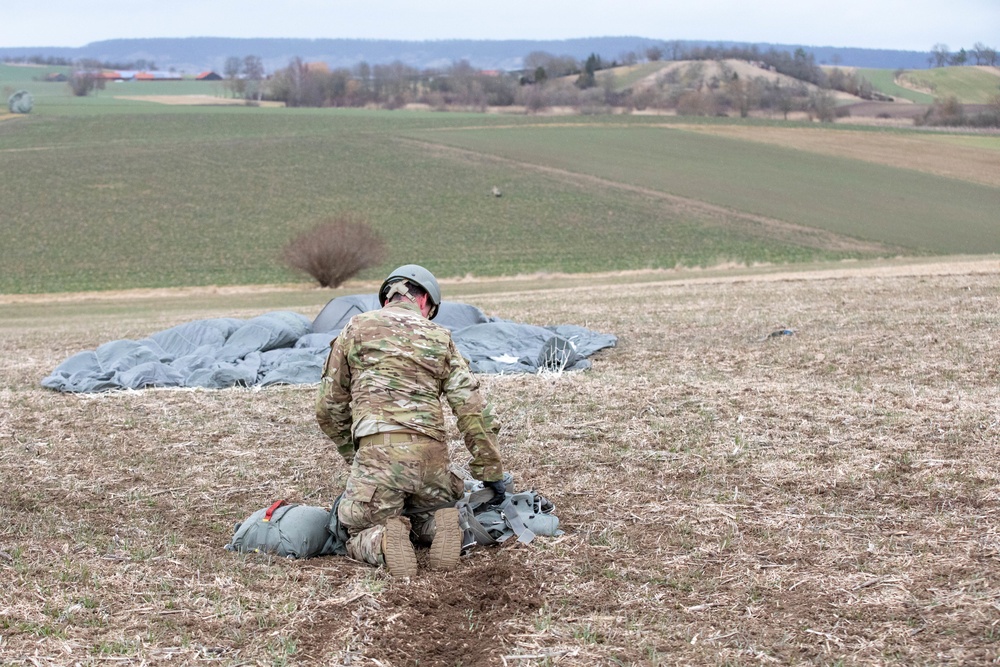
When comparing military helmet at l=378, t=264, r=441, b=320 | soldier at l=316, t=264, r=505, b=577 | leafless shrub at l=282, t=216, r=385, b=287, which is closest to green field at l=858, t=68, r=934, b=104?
leafless shrub at l=282, t=216, r=385, b=287

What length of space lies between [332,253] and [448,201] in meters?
21.8

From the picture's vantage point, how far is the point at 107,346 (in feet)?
40.4

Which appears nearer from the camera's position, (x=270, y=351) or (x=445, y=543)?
(x=445, y=543)

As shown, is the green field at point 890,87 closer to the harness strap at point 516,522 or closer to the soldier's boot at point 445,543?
the harness strap at point 516,522

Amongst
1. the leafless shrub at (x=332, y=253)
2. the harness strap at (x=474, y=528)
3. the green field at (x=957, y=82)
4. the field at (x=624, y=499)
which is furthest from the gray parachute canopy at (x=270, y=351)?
the green field at (x=957, y=82)

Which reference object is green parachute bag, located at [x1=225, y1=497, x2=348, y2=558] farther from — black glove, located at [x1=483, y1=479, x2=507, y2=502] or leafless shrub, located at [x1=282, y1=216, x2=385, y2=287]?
leafless shrub, located at [x1=282, y1=216, x2=385, y2=287]

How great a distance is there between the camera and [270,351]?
12531 mm

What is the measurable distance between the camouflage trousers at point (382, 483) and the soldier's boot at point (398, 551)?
0.11m

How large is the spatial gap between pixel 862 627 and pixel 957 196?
58.6m

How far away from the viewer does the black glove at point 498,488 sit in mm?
6109

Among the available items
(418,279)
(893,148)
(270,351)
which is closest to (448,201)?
(893,148)

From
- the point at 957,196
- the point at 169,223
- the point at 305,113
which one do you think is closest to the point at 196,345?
the point at 169,223

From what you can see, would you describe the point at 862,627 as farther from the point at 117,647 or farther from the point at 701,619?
the point at 117,647

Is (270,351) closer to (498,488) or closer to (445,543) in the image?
(498,488)
